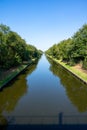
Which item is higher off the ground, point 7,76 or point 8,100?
point 7,76

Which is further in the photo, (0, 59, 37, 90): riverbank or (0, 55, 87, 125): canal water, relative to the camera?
(0, 59, 37, 90): riverbank

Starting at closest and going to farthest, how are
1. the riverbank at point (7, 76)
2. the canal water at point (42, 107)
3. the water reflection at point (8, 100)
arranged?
the canal water at point (42, 107) < the water reflection at point (8, 100) < the riverbank at point (7, 76)

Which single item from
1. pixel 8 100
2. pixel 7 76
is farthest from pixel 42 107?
pixel 7 76

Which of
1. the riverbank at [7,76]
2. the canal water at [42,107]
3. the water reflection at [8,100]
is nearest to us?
the canal water at [42,107]

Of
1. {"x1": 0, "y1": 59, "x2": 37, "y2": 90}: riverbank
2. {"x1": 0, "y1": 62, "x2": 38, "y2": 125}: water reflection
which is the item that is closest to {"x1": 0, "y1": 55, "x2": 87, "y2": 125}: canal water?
{"x1": 0, "y1": 62, "x2": 38, "y2": 125}: water reflection

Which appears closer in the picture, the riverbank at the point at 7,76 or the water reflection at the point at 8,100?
the water reflection at the point at 8,100

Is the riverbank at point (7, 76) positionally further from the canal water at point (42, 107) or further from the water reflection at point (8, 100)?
the canal water at point (42, 107)

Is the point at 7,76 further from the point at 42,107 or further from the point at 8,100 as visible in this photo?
the point at 42,107

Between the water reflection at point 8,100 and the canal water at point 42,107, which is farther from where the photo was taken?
the water reflection at point 8,100

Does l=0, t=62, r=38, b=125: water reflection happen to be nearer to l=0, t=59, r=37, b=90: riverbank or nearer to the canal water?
the canal water

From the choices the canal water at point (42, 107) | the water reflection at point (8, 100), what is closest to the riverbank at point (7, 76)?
the water reflection at point (8, 100)

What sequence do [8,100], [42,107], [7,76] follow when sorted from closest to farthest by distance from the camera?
1. [42,107]
2. [8,100]
3. [7,76]

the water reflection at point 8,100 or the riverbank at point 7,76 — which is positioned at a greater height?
the riverbank at point 7,76

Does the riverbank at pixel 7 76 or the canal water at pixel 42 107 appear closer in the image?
the canal water at pixel 42 107
